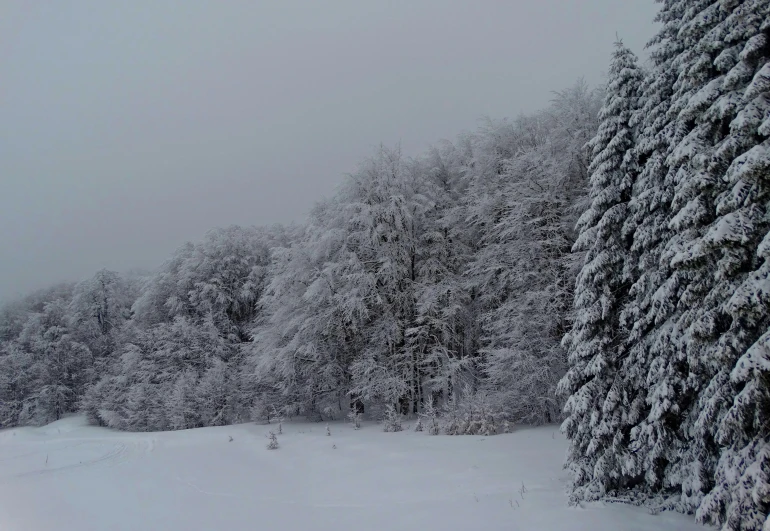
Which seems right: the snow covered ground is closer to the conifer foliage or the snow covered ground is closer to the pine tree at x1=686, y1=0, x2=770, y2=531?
the conifer foliage

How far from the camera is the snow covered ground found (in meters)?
8.23

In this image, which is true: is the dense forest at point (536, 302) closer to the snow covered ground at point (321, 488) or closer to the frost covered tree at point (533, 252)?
the frost covered tree at point (533, 252)

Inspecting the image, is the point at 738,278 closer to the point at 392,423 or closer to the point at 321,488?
the point at 321,488

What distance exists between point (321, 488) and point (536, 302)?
1059cm

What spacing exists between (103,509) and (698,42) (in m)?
15.9

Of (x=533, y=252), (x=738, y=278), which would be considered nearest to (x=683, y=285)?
(x=738, y=278)

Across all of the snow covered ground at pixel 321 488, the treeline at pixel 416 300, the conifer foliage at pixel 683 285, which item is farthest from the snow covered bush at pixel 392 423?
the conifer foliage at pixel 683 285

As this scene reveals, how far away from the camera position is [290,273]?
2258cm

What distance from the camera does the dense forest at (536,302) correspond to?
6.43m

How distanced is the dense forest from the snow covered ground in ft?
4.31

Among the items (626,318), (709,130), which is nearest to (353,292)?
(626,318)

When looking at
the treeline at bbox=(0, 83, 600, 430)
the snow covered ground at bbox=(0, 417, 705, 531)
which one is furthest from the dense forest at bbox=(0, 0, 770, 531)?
the snow covered ground at bbox=(0, 417, 705, 531)

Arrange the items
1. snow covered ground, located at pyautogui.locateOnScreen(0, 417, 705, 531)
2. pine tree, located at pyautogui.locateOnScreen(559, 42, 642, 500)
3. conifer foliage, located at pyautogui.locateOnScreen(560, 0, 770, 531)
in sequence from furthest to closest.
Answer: pine tree, located at pyautogui.locateOnScreen(559, 42, 642, 500) → snow covered ground, located at pyautogui.locateOnScreen(0, 417, 705, 531) → conifer foliage, located at pyautogui.locateOnScreen(560, 0, 770, 531)

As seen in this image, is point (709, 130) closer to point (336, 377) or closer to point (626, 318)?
point (626, 318)
